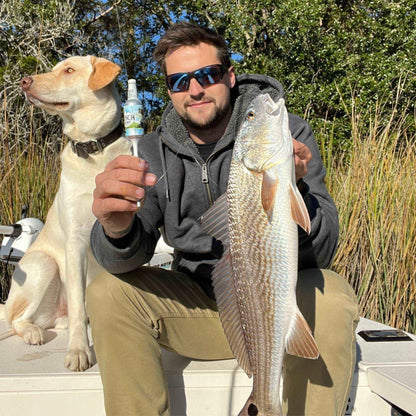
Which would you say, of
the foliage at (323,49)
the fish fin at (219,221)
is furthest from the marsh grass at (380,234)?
the foliage at (323,49)

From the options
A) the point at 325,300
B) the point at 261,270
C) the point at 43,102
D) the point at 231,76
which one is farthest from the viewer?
the point at 43,102

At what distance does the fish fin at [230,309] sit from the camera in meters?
1.88

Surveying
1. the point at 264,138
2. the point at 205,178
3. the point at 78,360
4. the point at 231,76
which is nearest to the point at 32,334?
the point at 78,360

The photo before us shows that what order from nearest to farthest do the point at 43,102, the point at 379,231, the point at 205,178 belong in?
the point at 205,178
the point at 43,102
the point at 379,231

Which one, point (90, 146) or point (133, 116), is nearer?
point (133, 116)

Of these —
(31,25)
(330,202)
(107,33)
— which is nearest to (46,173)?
(330,202)

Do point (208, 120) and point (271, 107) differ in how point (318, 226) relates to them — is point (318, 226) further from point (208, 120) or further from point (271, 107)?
point (208, 120)

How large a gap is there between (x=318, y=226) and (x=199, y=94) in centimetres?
99

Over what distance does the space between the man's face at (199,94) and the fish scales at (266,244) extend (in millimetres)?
928

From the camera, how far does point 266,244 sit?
1712 millimetres

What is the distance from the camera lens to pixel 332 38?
29.9 feet

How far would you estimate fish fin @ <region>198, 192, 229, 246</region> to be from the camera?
1.89 meters

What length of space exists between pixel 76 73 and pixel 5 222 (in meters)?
2.24

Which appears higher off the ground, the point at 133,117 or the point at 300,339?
the point at 133,117
